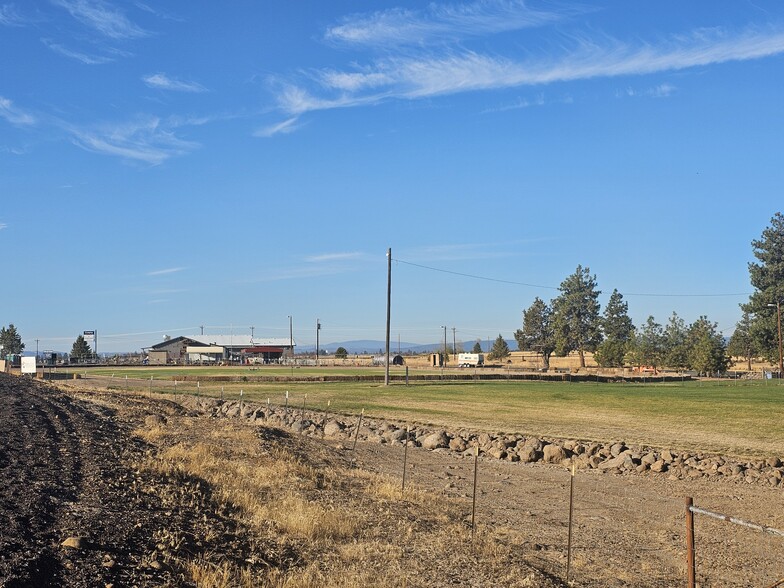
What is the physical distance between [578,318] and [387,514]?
548 ft

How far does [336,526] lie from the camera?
46.3 ft

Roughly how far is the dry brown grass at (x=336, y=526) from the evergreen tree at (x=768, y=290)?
105005 mm

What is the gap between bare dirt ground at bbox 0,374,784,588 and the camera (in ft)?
36.0

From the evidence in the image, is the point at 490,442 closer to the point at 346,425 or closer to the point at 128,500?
the point at 346,425

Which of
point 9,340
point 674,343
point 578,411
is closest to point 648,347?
point 674,343

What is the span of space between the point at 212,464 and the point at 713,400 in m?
45.1

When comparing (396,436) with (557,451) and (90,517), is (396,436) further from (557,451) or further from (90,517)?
(90,517)

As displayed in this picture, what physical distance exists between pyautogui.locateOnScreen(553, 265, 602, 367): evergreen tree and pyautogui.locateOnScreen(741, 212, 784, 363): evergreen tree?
52869 mm

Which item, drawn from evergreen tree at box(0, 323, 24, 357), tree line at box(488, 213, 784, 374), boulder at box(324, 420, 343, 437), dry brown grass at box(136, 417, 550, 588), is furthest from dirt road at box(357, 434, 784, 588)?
evergreen tree at box(0, 323, 24, 357)

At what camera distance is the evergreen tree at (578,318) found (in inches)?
6885

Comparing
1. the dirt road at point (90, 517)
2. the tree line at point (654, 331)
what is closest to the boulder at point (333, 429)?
the dirt road at point (90, 517)

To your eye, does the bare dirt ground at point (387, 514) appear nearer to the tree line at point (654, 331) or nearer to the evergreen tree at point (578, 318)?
the tree line at point (654, 331)

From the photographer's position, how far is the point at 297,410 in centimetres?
4422

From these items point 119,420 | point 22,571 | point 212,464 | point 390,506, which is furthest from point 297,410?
point 22,571
